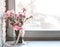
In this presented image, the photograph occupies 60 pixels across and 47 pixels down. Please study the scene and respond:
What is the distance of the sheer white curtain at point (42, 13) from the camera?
1815 millimetres

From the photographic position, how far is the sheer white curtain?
5.96 feet

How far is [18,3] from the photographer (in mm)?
1837

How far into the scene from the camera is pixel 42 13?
71.8 inches

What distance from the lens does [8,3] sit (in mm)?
1812

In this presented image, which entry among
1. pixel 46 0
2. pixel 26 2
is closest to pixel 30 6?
pixel 26 2

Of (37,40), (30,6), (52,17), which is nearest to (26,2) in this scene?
(30,6)

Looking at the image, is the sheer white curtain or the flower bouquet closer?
the flower bouquet

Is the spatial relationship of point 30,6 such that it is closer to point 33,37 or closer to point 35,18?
point 35,18

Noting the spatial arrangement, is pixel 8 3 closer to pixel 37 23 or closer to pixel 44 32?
pixel 37 23

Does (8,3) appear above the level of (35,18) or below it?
above

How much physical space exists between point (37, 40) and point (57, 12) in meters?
0.42

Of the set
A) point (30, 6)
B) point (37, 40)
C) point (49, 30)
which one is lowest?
→ point (37, 40)

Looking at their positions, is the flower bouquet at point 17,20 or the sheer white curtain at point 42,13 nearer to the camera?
the flower bouquet at point 17,20

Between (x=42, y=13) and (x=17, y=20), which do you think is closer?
(x=17, y=20)
